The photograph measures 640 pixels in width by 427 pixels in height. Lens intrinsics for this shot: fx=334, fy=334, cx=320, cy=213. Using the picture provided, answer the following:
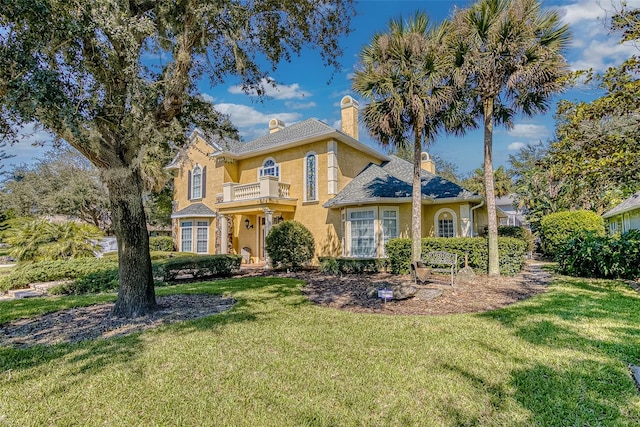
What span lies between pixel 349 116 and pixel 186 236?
42.4ft

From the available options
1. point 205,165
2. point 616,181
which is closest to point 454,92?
point 616,181

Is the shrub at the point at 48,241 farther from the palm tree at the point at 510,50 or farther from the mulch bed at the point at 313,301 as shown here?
the palm tree at the point at 510,50

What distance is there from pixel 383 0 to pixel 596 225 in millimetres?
14941

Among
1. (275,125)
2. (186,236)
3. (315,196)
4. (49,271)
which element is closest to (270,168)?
(315,196)

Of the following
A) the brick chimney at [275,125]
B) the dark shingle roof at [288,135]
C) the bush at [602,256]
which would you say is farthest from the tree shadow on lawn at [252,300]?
the brick chimney at [275,125]

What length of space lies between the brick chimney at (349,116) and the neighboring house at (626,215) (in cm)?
1397

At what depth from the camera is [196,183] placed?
74.1ft

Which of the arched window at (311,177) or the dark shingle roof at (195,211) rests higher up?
the arched window at (311,177)

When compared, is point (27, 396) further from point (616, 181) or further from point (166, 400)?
point (616, 181)

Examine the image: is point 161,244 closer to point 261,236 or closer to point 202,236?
point 202,236

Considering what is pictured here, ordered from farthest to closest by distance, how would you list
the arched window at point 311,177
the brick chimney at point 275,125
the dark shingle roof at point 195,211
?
the brick chimney at point 275,125 → the dark shingle roof at point 195,211 → the arched window at point 311,177

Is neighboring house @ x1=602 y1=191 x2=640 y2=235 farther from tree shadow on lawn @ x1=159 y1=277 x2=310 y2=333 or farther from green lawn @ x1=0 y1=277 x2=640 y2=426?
tree shadow on lawn @ x1=159 y1=277 x2=310 y2=333

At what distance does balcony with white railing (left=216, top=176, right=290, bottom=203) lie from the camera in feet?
56.1

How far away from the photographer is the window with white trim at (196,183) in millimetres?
22297
